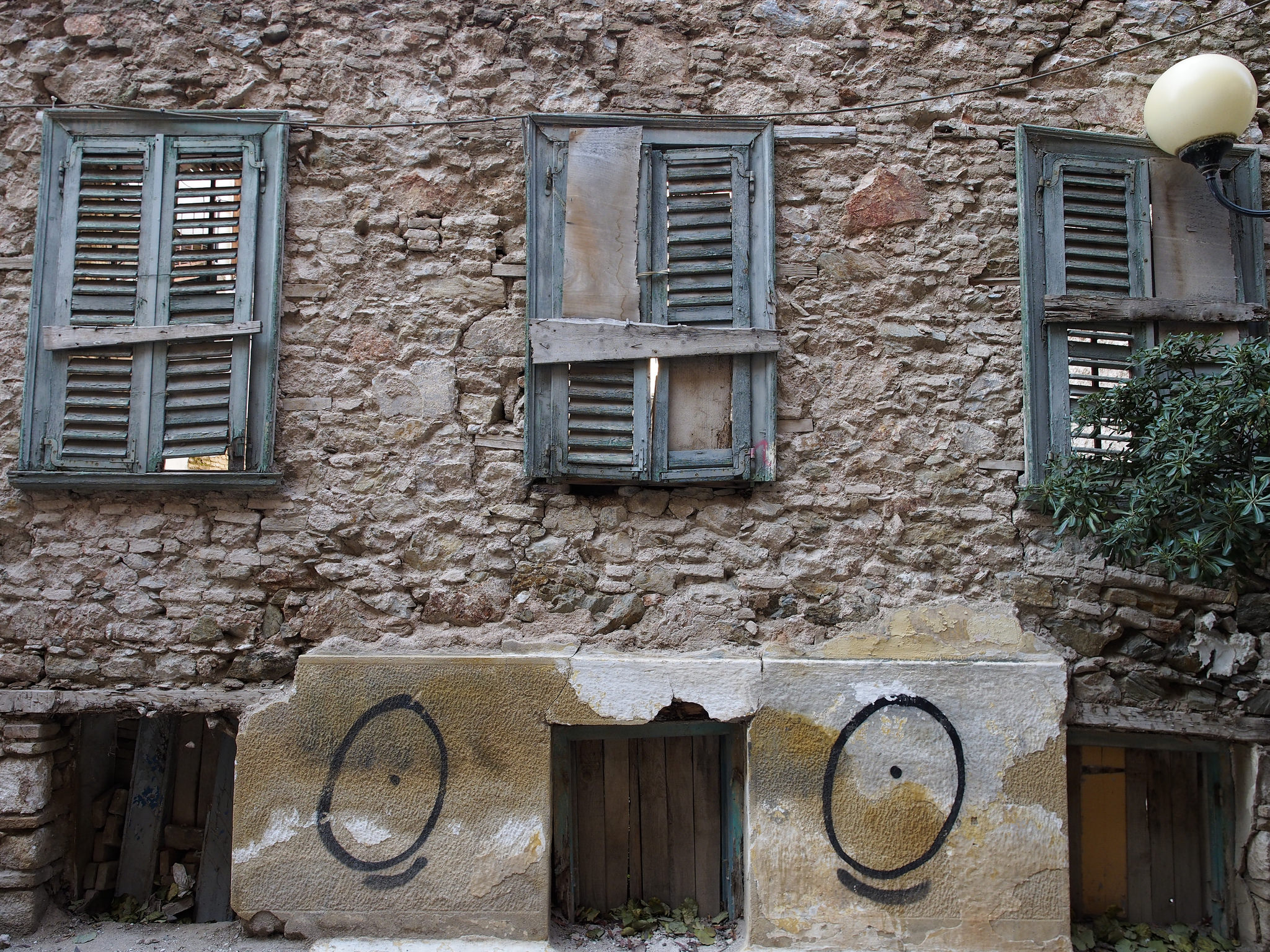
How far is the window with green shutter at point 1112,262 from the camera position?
342cm

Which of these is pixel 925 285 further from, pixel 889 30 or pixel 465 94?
pixel 465 94

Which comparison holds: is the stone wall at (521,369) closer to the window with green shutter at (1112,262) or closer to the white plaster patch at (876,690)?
the window with green shutter at (1112,262)

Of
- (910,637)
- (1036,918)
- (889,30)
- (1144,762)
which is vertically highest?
(889,30)

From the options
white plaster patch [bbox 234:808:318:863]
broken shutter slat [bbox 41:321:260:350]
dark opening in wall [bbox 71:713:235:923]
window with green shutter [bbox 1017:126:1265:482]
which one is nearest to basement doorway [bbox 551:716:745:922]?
white plaster patch [bbox 234:808:318:863]

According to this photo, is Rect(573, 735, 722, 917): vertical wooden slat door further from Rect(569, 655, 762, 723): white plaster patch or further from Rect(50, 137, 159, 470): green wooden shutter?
Rect(50, 137, 159, 470): green wooden shutter

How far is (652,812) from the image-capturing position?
348 centimetres

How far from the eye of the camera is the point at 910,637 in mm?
3289

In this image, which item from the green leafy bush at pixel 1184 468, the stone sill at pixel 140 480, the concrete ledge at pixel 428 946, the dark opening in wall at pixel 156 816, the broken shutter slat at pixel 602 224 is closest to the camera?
the green leafy bush at pixel 1184 468

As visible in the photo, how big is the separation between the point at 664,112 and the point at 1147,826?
375 cm

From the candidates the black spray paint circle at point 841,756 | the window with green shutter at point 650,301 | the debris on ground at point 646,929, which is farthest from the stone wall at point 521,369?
the debris on ground at point 646,929

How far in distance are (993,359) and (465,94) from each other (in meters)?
2.55

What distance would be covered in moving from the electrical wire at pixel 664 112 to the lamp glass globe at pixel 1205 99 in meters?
0.35

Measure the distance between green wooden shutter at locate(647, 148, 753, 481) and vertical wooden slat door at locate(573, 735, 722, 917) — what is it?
1.23 metres

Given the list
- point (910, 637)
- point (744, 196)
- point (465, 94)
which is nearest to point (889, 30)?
point (744, 196)
